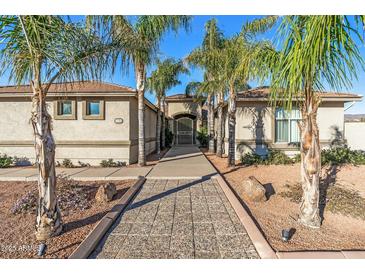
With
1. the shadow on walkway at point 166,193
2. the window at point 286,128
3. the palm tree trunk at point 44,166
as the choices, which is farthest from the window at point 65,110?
the window at point 286,128

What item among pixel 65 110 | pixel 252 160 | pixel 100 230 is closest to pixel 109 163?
pixel 65 110

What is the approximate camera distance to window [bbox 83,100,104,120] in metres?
9.86

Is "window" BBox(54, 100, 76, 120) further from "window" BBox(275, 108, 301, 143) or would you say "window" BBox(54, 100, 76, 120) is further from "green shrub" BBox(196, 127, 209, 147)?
"green shrub" BBox(196, 127, 209, 147)

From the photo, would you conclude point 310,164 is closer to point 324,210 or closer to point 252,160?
point 324,210

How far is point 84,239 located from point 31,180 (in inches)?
212

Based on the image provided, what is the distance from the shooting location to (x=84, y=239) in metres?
3.36

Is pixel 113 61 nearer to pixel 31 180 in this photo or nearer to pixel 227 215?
pixel 227 215

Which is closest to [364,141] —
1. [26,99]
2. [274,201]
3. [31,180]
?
[274,201]

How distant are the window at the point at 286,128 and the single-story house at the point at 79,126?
776cm

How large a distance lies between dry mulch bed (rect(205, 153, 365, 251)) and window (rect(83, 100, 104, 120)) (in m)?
6.55

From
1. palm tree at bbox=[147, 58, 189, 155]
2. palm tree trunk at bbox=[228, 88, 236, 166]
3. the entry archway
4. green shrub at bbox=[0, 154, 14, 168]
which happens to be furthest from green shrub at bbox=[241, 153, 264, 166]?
the entry archway

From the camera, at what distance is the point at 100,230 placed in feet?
11.8

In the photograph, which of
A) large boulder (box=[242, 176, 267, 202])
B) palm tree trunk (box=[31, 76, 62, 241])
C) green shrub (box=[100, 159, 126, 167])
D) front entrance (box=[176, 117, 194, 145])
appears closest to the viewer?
palm tree trunk (box=[31, 76, 62, 241])

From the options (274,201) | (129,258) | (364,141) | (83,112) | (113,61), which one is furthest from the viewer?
(364,141)
